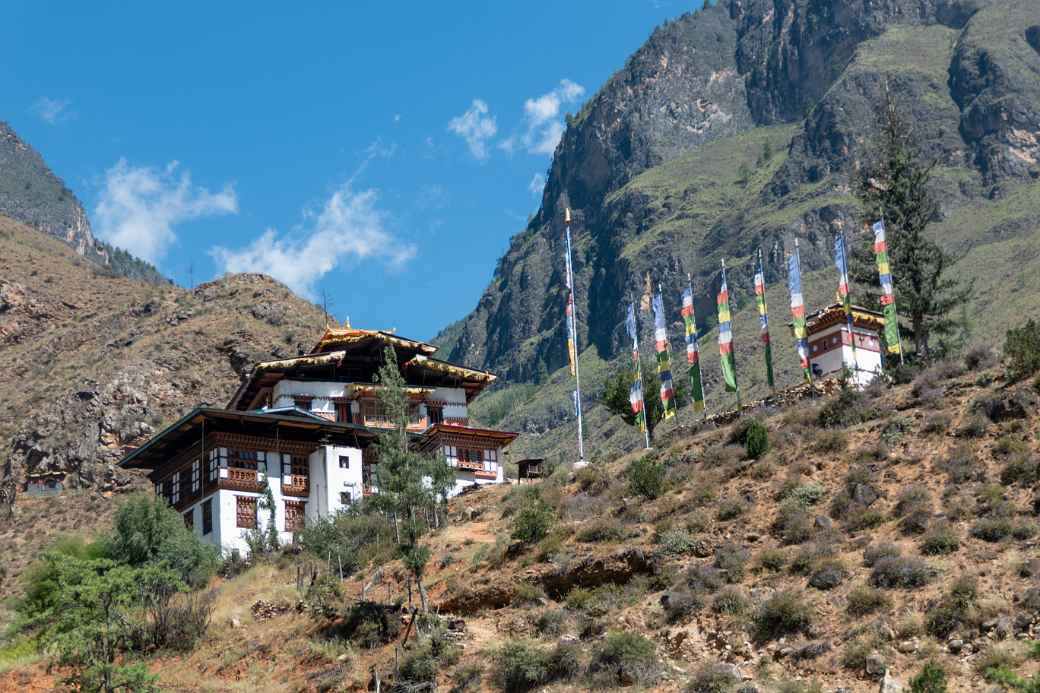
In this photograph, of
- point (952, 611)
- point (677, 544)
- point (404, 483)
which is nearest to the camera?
point (952, 611)

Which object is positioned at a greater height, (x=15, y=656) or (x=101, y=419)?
(x=101, y=419)

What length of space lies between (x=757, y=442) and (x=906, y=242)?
20305 millimetres

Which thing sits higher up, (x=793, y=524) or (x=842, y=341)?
(x=842, y=341)

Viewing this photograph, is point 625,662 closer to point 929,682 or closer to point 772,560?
point 772,560

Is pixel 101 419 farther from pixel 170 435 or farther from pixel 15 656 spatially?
pixel 15 656

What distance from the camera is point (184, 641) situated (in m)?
49.9

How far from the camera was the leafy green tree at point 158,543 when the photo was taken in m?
61.3

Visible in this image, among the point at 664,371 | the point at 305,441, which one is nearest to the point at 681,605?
the point at 664,371

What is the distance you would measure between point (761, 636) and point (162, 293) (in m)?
119

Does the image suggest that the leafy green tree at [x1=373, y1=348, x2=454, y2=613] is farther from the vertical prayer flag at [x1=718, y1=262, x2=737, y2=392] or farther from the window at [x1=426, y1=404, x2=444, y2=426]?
the window at [x1=426, y1=404, x2=444, y2=426]

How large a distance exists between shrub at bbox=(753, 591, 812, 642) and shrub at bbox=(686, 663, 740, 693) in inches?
92.5

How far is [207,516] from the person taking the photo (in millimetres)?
69250

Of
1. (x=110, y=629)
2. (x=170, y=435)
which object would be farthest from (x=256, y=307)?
(x=110, y=629)

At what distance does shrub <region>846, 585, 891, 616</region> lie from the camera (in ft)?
131
